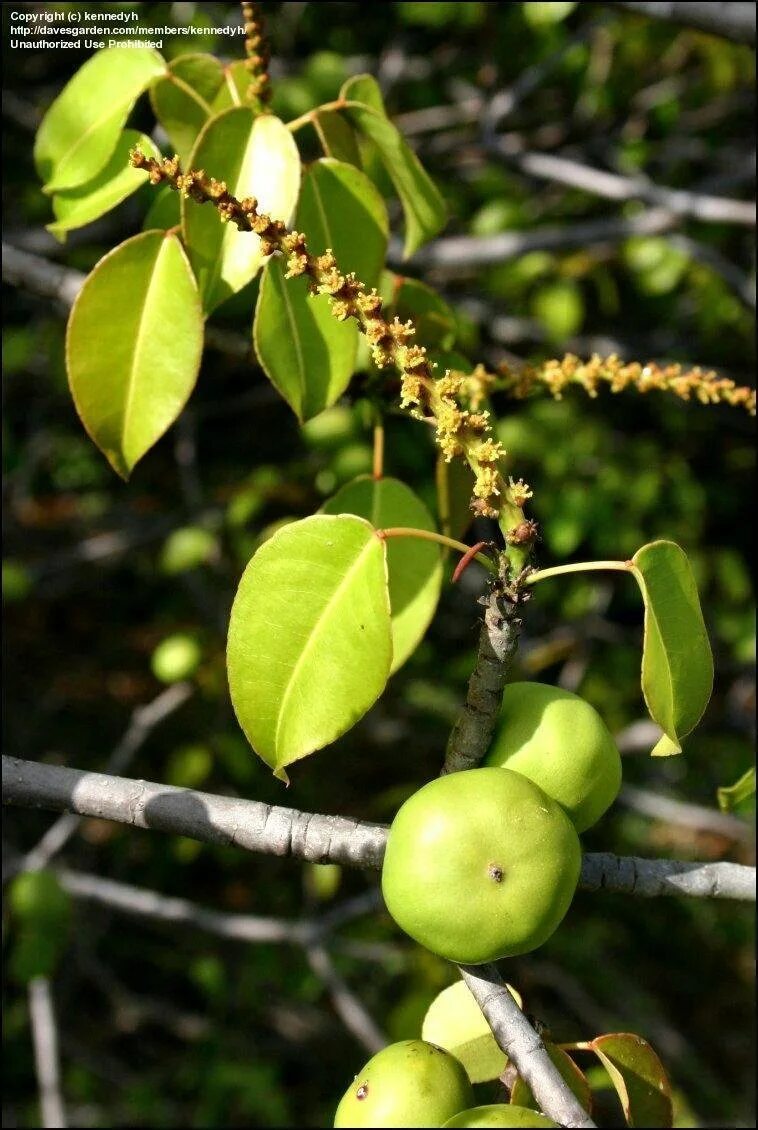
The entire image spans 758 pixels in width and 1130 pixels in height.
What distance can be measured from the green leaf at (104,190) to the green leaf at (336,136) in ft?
0.82

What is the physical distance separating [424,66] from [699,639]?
10.2 feet

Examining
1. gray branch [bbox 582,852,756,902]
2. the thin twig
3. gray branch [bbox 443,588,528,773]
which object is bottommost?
the thin twig

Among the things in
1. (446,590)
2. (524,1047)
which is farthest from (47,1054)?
(524,1047)

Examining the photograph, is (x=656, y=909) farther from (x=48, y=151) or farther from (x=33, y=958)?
(x=48, y=151)

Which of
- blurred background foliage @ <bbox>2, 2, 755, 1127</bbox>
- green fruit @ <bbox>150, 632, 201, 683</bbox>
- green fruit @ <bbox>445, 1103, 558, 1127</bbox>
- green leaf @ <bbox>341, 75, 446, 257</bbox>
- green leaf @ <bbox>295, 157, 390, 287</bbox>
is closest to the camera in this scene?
green fruit @ <bbox>445, 1103, 558, 1127</bbox>

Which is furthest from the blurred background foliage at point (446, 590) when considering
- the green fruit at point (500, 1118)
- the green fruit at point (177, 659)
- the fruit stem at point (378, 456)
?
the green fruit at point (500, 1118)

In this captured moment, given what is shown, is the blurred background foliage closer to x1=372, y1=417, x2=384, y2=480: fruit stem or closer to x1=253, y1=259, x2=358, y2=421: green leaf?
x1=372, y1=417, x2=384, y2=480: fruit stem

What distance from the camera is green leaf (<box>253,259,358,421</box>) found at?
4.52ft

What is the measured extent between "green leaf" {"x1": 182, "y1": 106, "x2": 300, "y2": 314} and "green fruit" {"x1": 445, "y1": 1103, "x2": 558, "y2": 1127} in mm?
1043

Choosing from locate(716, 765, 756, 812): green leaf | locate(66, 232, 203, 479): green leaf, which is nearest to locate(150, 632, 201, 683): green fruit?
locate(66, 232, 203, 479): green leaf

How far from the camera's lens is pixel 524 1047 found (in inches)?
41.8

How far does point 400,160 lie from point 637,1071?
1358 mm

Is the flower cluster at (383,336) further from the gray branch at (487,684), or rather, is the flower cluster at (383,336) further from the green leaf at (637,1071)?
the green leaf at (637,1071)

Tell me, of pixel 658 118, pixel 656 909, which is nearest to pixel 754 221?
pixel 658 118
